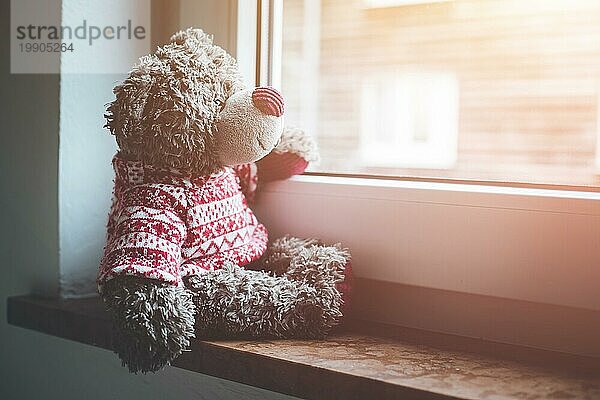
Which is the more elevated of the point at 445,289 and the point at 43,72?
the point at 43,72

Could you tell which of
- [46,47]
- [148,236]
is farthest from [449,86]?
[46,47]

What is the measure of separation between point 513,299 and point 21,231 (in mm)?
677

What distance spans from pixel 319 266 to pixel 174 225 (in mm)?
164

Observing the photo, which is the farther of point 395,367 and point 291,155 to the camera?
point 291,155

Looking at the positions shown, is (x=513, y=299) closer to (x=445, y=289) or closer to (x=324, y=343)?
(x=445, y=289)

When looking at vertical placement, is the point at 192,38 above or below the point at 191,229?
above

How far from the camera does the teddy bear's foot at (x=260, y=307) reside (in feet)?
Result: 2.49

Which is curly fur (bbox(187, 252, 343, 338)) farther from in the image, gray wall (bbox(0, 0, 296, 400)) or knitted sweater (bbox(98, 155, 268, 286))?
gray wall (bbox(0, 0, 296, 400))

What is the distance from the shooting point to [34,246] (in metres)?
1.01

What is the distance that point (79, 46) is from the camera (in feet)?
3.18

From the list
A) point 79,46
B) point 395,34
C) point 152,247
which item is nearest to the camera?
point 152,247

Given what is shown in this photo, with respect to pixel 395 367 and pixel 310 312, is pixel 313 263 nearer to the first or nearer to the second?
pixel 310 312

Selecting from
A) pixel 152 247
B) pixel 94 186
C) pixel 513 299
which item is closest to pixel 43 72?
pixel 94 186

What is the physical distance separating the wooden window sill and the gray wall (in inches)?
5.6
